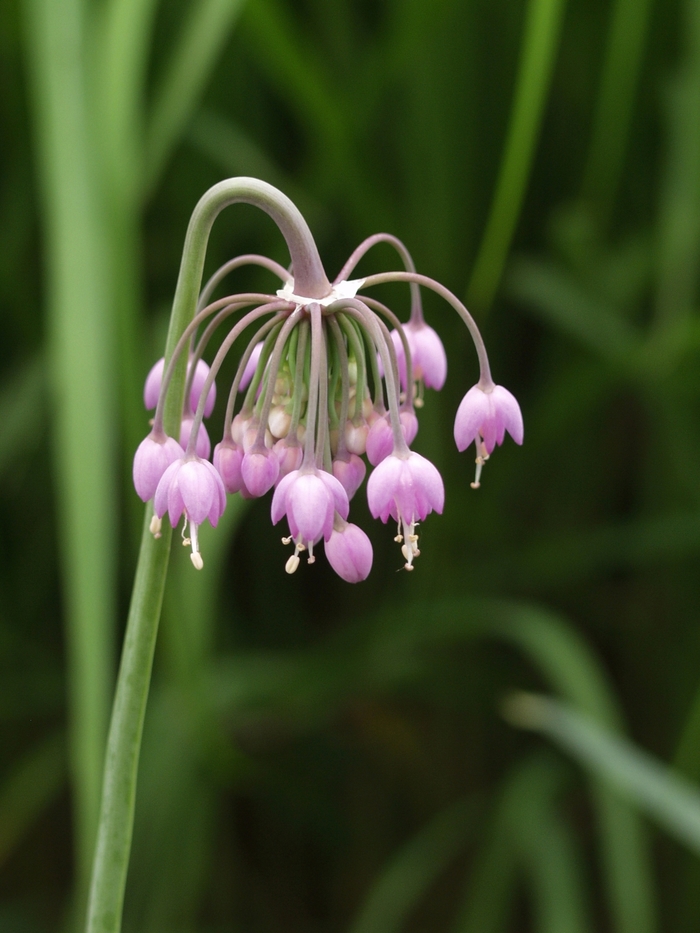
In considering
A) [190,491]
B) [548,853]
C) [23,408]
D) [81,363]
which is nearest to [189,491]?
[190,491]

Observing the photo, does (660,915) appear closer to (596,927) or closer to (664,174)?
(596,927)

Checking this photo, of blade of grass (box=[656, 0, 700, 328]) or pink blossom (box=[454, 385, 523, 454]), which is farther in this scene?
blade of grass (box=[656, 0, 700, 328])

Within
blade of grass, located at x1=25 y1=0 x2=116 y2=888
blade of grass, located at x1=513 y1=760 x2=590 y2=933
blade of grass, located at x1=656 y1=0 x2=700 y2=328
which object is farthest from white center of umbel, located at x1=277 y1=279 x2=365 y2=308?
blade of grass, located at x1=513 y1=760 x2=590 y2=933

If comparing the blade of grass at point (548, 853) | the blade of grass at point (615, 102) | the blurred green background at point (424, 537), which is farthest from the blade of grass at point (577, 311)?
the blade of grass at point (548, 853)

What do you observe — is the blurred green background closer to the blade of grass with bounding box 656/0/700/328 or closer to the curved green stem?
the blade of grass with bounding box 656/0/700/328

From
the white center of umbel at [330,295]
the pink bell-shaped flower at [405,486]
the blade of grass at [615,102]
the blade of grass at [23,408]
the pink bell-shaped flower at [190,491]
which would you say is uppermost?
the blade of grass at [615,102]

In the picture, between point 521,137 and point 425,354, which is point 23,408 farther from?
point 425,354

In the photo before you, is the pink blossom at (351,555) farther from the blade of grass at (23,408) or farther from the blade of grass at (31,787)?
the blade of grass at (31,787)
